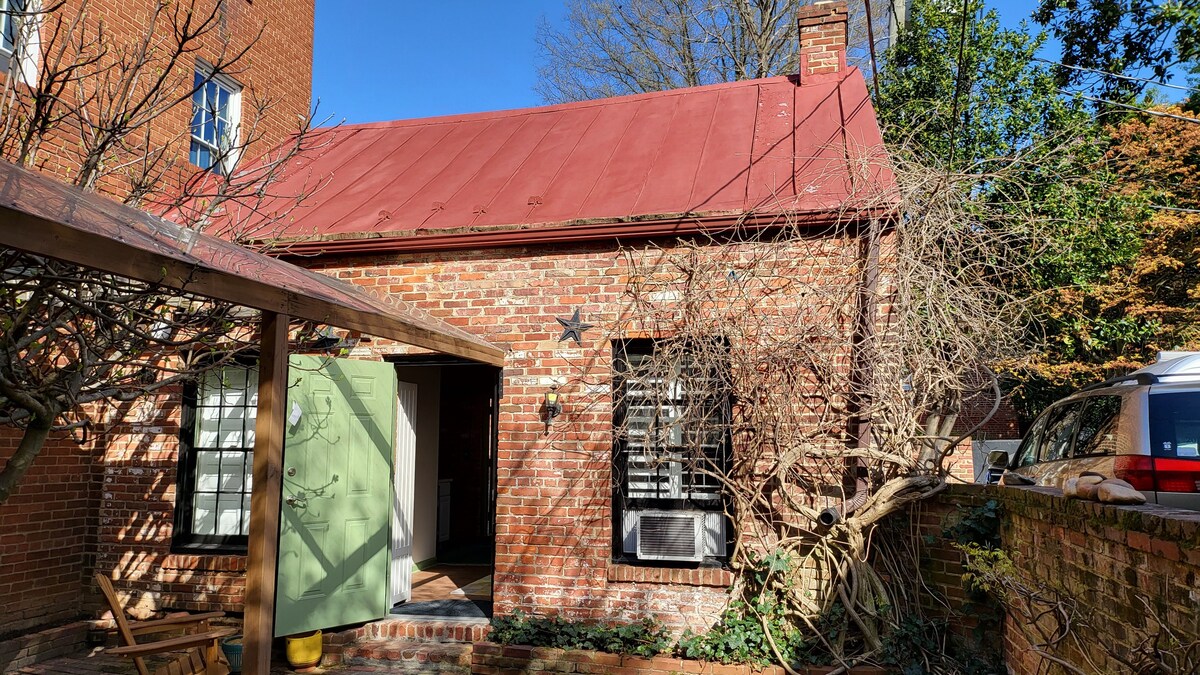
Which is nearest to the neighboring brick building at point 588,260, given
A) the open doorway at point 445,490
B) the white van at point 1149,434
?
the open doorway at point 445,490

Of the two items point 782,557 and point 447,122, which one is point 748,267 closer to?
point 782,557

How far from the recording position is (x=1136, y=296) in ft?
41.5

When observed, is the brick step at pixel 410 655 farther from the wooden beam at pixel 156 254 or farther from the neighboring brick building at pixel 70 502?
the wooden beam at pixel 156 254

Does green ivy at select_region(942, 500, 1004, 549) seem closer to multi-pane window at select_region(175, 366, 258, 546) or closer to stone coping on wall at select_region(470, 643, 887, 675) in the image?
stone coping on wall at select_region(470, 643, 887, 675)

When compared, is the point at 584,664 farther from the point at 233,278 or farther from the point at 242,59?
the point at 242,59

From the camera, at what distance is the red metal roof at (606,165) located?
253 inches

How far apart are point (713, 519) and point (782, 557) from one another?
665 mm

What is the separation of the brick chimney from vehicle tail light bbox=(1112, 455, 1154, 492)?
5494 mm

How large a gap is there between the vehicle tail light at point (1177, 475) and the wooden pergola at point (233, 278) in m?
4.16

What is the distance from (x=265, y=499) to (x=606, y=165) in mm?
4975

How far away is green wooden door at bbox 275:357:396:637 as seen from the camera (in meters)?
5.98

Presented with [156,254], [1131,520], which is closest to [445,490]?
[156,254]

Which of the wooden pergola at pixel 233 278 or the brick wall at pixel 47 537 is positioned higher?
the wooden pergola at pixel 233 278

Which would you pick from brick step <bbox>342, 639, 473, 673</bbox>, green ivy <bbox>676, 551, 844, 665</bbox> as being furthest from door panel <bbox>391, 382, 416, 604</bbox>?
green ivy <bbox>676, 551, 844, 665</bbox>
